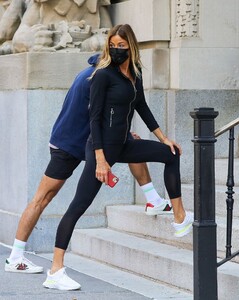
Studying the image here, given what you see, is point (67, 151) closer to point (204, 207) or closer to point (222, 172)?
point (222, 172)

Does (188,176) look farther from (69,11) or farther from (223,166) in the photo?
(69,11)

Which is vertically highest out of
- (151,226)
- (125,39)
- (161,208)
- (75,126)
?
(125,39)

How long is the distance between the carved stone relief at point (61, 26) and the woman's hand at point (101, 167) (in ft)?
7.67

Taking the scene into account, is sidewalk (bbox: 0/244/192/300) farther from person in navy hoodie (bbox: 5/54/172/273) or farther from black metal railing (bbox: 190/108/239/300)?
black metal railing (bbox: 190/108/239/300)

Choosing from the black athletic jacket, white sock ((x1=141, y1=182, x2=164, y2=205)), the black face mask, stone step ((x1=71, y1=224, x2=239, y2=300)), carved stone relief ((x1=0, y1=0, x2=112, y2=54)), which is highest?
carved stone relief ((x1=0, y1=0, x2=112, y2=54))

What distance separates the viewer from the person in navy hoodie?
8.06 meters

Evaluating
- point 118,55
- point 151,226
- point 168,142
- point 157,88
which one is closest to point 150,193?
point 151,226

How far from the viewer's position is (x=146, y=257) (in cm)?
813

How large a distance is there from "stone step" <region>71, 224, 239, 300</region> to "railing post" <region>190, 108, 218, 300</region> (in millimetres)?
507

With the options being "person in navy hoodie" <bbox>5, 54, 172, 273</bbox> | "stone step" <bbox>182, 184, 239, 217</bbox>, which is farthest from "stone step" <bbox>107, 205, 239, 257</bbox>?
"person in navy hoodie" <bbox>5, 54, 172, 273</bbox>

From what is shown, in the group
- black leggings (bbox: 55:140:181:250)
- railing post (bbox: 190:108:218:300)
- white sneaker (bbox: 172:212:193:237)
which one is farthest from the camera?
white sneaker (bbox: 172:212:193:237)

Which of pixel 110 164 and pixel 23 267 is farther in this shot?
pixel 23 267

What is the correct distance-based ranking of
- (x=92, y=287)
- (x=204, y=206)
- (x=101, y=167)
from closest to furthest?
(x=204, y=206) < (x=101, y=167) < (x=92, y=287)

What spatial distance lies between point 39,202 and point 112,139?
1060 mm
